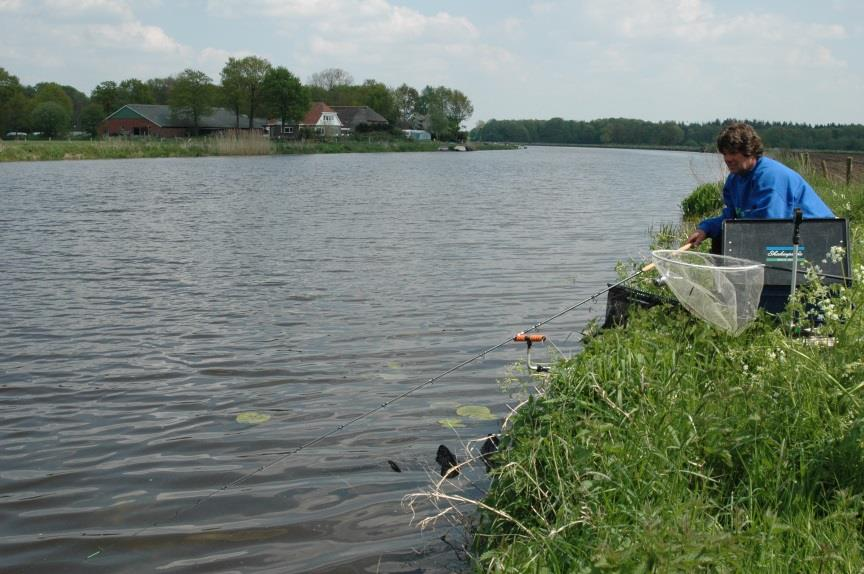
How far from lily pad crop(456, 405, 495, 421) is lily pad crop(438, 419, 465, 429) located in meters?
0.14

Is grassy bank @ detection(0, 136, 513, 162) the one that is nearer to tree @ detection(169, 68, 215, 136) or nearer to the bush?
tree @ detection(169, 68, 215, 136)

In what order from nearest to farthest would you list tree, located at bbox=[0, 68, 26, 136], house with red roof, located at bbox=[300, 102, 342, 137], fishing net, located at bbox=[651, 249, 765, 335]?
fishing net, located at bbox=[651, 249, 765, 335] → tree, located at bbox=[0, 68, 26, 136] → house with red roof, located at bbox=[300, 102, 342, 137]

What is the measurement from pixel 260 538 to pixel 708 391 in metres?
2.78

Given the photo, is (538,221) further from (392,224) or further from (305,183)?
(305,183)

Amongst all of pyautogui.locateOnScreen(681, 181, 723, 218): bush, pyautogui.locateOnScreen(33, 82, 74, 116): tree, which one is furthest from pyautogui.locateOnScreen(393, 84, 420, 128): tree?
pyautogui.locateOnScreen(681, 181, 723, 218): bush

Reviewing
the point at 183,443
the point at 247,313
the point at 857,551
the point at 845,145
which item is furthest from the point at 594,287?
the point at 845,145

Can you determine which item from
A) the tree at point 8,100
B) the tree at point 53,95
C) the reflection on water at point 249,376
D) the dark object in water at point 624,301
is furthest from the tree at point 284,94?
the dark object in water at point 624,301

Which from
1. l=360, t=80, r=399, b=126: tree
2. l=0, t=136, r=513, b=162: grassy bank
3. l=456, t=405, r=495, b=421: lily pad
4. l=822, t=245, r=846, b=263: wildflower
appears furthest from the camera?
l=360, t=80, r=399, b=126: tree

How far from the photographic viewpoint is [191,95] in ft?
349

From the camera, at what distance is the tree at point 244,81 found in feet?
365

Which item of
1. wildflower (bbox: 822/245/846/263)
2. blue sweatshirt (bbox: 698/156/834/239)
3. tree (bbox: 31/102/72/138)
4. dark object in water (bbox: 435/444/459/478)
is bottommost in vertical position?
dark object in water (bbox: 435/444/459/478)

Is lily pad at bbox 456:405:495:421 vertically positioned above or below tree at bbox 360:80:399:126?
below

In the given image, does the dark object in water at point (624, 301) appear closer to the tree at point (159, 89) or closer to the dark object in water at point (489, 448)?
the dark object in water at point (489, 448)

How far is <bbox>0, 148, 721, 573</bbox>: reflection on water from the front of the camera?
5.30m
